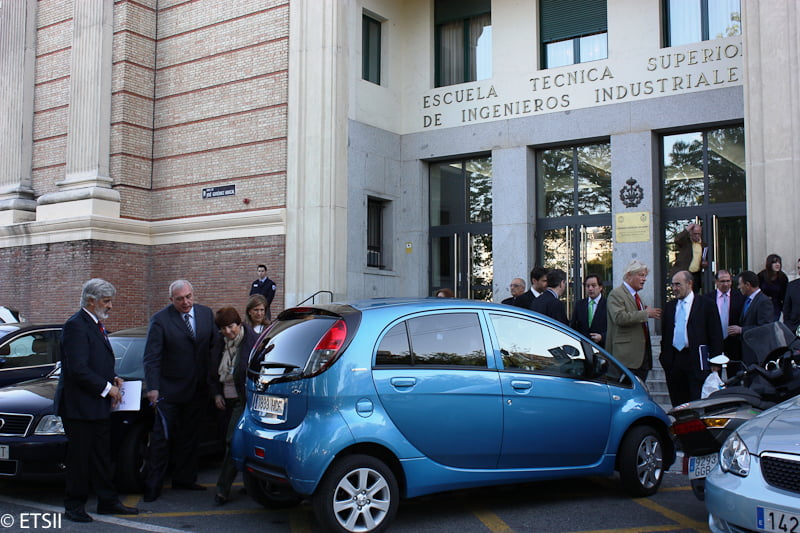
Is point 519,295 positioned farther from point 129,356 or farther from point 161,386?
point 161,386

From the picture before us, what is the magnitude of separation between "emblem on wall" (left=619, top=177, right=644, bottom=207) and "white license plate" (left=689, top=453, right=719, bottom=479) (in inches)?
413

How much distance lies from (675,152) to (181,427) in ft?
38.8

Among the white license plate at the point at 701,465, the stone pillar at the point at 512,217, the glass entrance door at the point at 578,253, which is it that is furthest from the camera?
the stone pillar at the point at 512,217

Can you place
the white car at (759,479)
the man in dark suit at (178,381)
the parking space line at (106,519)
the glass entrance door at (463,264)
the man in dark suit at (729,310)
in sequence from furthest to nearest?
the glass entrance door at (463,264) < the man in dark suit at (729,310) < the man in dark suit at (178,381) < the parking space line at (106,519) < the white car at (759,479)

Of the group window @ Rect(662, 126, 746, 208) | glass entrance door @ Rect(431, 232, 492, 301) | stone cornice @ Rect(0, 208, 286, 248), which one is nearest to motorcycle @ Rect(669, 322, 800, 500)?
window @ Rect(662, 126, 746, 208)

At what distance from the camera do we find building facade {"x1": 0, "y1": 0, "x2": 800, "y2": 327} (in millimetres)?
15453

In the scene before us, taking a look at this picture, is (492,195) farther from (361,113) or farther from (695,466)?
(695,466)

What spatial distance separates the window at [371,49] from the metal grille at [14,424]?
12.7 m

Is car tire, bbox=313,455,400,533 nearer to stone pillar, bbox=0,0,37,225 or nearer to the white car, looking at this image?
the white car

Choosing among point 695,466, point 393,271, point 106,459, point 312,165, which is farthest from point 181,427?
point 393,271

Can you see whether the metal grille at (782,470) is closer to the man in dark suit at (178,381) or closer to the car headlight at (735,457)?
the car headlight at (735,457)

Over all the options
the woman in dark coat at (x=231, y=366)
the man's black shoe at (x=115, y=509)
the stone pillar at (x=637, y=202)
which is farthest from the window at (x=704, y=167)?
the man's black shoe at (x=115, y=509)

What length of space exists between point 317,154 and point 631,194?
6.42 m

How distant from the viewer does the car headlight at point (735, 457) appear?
4637mm
